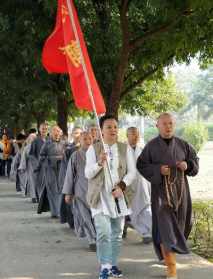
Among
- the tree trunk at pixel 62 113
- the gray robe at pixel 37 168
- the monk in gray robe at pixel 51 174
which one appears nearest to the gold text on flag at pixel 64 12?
the monk in gray robe at pixel 51 174

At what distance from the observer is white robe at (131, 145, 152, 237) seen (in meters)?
10.2

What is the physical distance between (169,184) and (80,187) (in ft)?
8.92

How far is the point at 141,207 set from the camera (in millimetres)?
10445

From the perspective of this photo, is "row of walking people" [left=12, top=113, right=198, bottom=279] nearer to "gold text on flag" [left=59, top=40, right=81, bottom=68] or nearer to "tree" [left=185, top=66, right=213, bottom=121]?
"gold text on flag" [left=59, top=40, right=81, bottom=68]

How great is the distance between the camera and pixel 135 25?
15.0 metres

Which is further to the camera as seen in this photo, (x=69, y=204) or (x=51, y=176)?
(x=51, y=176)

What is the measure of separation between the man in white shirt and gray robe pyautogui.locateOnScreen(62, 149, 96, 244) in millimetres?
2298

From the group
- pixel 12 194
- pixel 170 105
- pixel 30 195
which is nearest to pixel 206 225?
pixel 30 195

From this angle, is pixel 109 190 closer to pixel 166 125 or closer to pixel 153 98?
pixel 166 125

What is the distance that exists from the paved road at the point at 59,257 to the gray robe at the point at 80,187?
0.27 metres

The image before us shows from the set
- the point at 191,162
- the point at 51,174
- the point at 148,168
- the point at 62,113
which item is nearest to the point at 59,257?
the point at 148,168

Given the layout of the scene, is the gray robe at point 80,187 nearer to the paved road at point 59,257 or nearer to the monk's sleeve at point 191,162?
the paved road at point 59,257

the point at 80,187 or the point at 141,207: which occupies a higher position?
the point at 80,187

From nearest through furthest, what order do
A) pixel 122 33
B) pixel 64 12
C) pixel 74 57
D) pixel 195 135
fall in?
pixel 74 57, pixel 64 12, pixel 122 33, pixel 195 135
